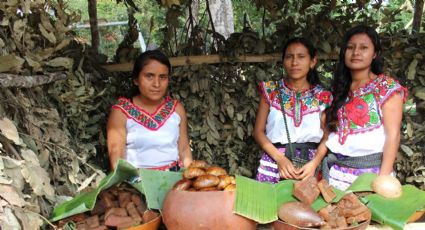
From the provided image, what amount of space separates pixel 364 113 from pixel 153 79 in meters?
1.17

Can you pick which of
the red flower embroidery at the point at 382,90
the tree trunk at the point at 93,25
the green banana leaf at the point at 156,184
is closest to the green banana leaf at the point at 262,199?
the green banana leaf at the point at 156,184

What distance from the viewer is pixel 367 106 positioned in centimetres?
236

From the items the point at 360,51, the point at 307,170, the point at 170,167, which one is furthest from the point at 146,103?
the point at 360,51

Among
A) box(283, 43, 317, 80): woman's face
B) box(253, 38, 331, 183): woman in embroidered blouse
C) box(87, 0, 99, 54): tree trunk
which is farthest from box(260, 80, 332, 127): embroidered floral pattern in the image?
box(87, 0, 99, 54): tree trunk

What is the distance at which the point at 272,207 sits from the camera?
1465 mm

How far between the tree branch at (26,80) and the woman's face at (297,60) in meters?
1.28

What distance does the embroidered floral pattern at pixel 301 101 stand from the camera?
102 inches

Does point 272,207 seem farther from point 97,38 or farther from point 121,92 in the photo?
point 97,38

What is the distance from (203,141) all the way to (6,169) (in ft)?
6.56

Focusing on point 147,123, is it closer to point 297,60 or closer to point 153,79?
point 153,79

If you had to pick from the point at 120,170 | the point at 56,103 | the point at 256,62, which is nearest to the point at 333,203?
the point at 120,170

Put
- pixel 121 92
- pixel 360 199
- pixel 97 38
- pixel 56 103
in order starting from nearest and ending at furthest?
pixel 360 199 → pixel 56 103 → pixel 121 92 → pixel 97 38

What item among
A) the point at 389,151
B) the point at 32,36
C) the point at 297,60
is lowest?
the point at 389,151

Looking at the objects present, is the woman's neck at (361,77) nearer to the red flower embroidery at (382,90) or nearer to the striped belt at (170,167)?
the red flower embroidery at (382,90)
